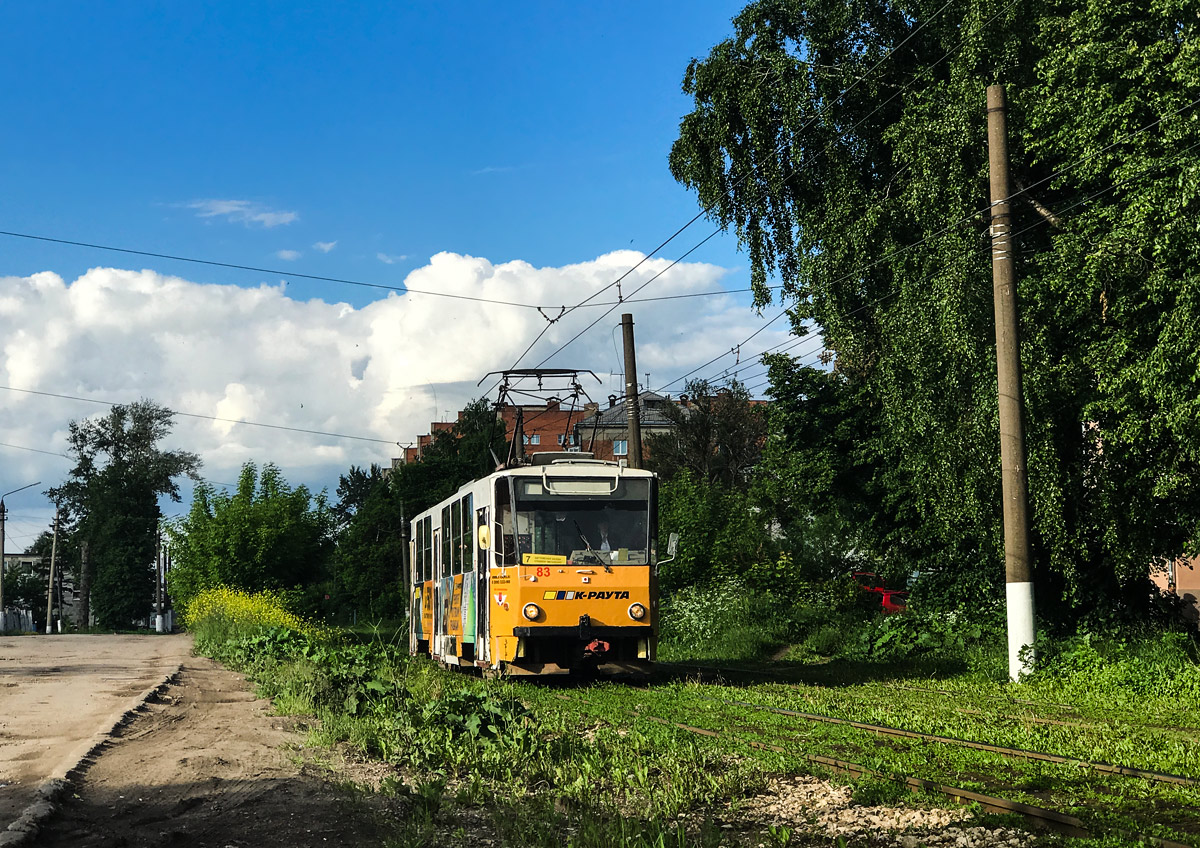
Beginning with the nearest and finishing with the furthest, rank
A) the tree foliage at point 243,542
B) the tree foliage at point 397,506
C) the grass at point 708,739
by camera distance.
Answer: the grass at point 708,739
the tree foliage at point 243,542
the tree foliage at point 397,506

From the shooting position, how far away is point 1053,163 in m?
19.2

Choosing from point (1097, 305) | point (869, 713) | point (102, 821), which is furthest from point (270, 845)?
point (1097, 305)

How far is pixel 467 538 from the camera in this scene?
18.5 m

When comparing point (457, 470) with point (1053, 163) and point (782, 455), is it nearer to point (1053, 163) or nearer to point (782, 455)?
point (782, 455)

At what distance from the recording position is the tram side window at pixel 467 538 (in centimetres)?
1805

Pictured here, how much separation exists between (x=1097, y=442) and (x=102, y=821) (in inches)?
604

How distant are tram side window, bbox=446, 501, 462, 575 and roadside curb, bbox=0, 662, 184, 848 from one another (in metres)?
7.31

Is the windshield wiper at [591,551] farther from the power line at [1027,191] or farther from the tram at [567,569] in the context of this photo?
the power line at [1027,191]

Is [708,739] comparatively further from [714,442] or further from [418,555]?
[714,442]

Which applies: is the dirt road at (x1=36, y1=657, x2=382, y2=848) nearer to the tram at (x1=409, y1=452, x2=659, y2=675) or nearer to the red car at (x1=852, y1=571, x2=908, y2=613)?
the tram at (x1=409, y1=452, x2=659, y2=675)

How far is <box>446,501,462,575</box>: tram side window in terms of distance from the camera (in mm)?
19156

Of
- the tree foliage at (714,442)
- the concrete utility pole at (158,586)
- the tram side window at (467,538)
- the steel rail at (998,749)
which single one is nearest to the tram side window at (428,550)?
the tram side window at (467,538)

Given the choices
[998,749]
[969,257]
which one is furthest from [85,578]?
[998,749]

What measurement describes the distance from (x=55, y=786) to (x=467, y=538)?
36.8 ft
